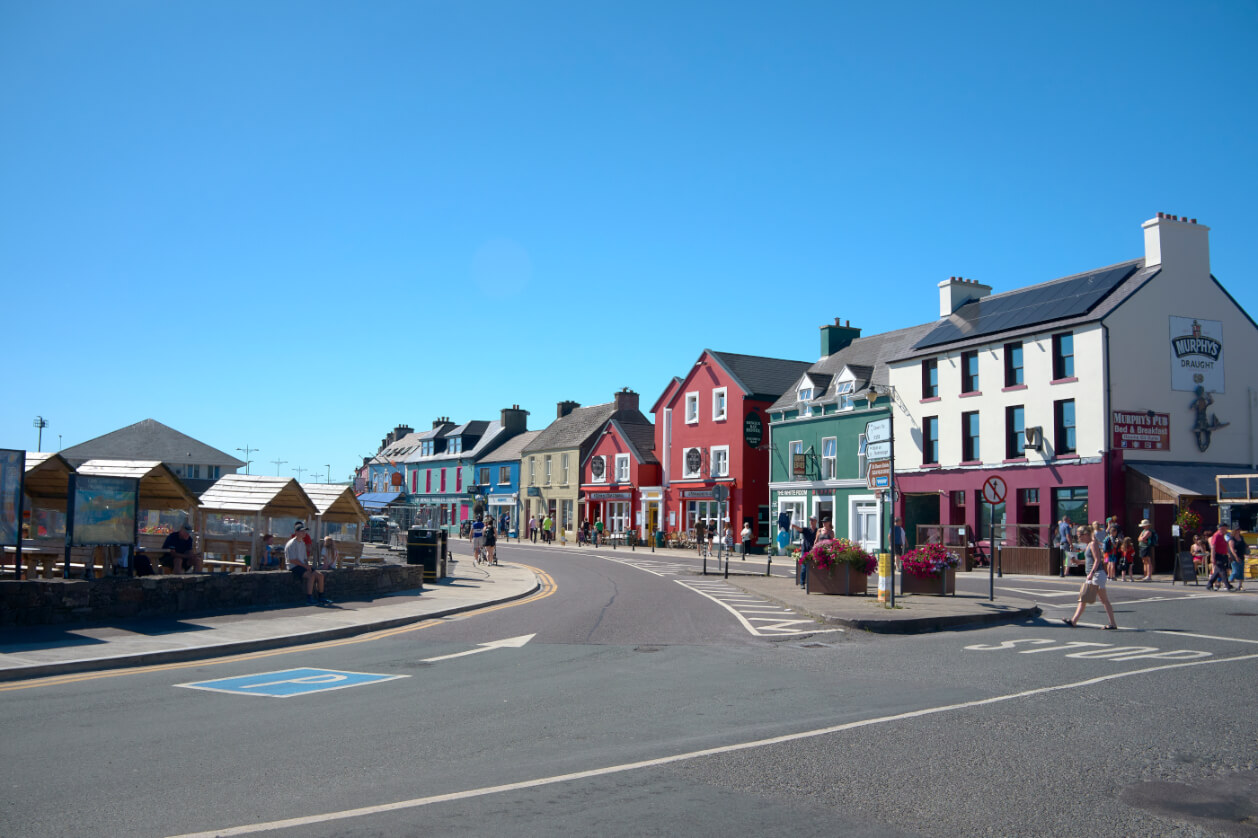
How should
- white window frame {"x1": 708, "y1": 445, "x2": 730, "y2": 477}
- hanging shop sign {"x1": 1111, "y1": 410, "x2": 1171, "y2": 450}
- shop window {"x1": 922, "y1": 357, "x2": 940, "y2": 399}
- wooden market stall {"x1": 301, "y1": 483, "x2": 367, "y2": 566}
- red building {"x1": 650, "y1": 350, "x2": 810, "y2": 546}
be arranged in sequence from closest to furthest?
1. wooden market stall {"x1": 301, "y1": 483, "x2": 367, "y2": 566}
2. hanging shop sign {"x1": 1111, "y1": 410, "x2": 1171, "y2": 450}
3. shop window {"x1": 922, "y1": 357, "x2": 940, "y2": 399}
4. red building {"x1": 650, "y1": 350, "x2": 810, "y2": 546}
5. white window frame {"x1": 708, "y1": 445, "x2": 730, "y2": 477}

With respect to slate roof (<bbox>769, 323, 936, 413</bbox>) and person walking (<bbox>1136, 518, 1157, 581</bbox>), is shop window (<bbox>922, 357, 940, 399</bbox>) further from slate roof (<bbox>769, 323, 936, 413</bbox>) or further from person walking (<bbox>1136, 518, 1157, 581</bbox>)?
person walking (<bbox>1136, 518, 1157, 581</bbox>)

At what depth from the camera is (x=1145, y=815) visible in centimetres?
571

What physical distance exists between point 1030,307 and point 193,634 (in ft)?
101

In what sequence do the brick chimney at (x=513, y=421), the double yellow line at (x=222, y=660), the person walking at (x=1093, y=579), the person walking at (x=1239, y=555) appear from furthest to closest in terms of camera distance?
the brick chimney at (x=513, y=421) → the person walking at (x=1239, y=555) → the person walking at (x=1093, y=579) → the double yellow line at (x=222, y=660)

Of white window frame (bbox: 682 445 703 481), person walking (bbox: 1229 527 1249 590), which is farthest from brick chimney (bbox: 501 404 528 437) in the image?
person walking (bbox: 1229 527 1249 590)

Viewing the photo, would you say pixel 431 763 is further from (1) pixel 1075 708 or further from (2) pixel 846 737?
(1) pixel 1075 708

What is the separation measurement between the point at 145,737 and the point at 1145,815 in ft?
23.6

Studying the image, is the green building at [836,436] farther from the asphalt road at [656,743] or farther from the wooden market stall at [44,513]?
the wooden market stall at [44,513]

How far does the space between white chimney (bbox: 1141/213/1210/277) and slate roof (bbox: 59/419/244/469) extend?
47870 millimetres

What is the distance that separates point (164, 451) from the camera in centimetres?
5634

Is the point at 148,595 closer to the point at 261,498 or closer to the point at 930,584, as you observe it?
the point at 261,498

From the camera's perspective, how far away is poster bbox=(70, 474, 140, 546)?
14.5m

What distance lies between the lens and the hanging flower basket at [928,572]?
20250 millimetres

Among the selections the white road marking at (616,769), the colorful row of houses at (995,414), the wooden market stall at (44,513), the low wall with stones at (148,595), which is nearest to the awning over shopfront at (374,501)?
the colorful row of houses at (995,414)
